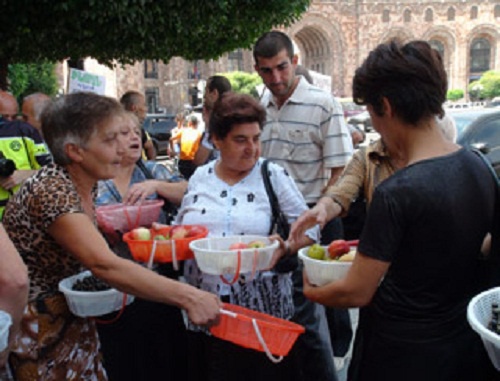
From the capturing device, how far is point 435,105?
5.60 ft

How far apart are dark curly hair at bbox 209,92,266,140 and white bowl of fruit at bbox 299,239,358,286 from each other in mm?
818

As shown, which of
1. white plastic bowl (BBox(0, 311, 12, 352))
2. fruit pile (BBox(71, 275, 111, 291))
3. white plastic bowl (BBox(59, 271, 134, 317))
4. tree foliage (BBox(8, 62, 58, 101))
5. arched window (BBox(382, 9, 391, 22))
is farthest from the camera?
arched window (BBox(382, 9, 391, 22))

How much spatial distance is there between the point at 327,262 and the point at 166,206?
4.66ft

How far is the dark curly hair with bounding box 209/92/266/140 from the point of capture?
2.63 meters

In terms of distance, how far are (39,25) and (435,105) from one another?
186 inches

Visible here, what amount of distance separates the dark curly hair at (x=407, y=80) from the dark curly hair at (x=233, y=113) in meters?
0.97

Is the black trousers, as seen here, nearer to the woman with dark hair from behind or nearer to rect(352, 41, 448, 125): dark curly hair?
the woman with dark hair from behind

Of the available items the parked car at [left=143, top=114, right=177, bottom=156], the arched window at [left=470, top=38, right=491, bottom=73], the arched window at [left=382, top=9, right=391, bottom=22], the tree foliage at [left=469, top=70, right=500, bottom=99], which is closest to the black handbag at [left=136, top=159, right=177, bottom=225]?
the parked car at [left=143, top=114, right=177, bottom=156]

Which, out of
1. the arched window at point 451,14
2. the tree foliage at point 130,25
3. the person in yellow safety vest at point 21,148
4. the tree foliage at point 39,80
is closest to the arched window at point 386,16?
the arched window at point 451,14

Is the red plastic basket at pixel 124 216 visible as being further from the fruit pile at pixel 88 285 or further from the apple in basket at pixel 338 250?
the apple in basket at pixel 338 250

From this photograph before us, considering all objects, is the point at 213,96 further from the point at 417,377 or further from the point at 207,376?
the point at 417,377

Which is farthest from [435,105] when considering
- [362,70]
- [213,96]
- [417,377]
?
[213,96]

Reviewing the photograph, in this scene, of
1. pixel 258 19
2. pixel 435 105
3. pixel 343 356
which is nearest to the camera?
pixel 435 105

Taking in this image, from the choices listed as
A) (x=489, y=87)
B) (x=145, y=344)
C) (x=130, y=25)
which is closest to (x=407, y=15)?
(x=489, y=87)
